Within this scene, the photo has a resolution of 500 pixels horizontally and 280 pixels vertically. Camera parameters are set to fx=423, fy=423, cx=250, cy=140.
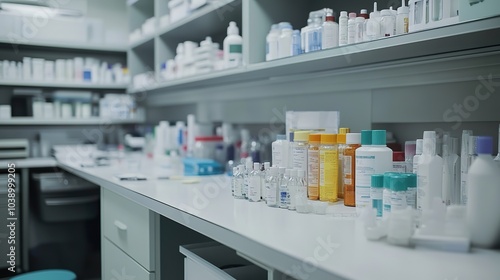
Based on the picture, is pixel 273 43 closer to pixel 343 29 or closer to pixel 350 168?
pixel 343 29

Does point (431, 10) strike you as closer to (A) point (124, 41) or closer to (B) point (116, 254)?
(B) point (116, 254)

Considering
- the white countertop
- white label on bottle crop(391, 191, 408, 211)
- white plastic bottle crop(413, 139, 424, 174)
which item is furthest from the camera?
the white countertop

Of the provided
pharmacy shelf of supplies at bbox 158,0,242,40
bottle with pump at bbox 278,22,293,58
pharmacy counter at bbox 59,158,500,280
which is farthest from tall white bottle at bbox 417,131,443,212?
pharmacy shelf of supplies at bbox 158,0,242,40

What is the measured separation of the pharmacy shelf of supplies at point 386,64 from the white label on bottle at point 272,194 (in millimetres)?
456

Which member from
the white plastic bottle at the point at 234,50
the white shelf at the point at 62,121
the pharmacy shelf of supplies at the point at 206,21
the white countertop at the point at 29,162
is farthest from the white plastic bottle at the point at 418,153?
the white shelf at the point at 62,121

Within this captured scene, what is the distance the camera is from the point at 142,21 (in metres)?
3.51

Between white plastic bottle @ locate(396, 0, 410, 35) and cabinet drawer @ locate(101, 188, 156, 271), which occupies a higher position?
white plastic bottle @ locate(396, 0, 410, 35)

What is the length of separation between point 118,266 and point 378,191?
117 cm

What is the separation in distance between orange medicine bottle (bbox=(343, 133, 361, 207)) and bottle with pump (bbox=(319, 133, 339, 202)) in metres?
0.03

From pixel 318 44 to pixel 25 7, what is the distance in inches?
108

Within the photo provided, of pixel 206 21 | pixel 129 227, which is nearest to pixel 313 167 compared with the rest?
pixel 129 227

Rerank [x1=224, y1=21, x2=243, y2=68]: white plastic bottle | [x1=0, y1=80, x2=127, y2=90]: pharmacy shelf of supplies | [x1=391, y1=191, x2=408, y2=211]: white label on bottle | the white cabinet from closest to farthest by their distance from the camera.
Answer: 1. [x1=391, y1=191, x2=408, y2=211]: white label on bottle
2. the white cabinet
3. [x1=224, y1=21, x2=243, y2=68]: white plastic bottle
4. [x1=0, y1=80, x2=127, y2=90]: pharmacy shelf of supplies

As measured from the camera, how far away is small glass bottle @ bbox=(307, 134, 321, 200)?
4.41 feet

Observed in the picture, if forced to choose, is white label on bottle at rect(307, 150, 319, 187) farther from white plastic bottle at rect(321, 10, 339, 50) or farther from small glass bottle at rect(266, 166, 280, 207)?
white plastic bottle at rect(321, 10, 339, 50)
